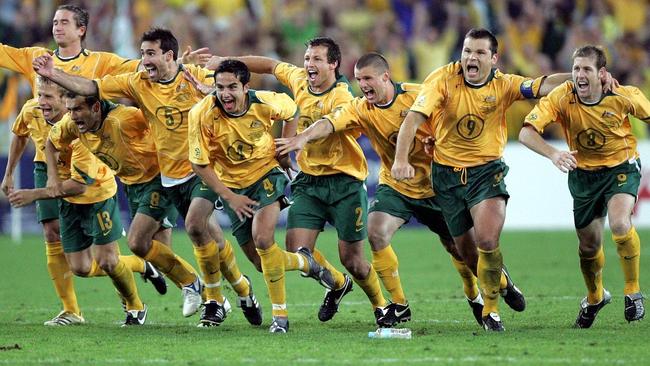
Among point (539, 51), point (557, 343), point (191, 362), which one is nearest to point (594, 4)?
point (539, 51)

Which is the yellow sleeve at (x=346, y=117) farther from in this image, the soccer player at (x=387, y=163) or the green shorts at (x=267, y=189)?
the green shorts at (x=267, y=189)

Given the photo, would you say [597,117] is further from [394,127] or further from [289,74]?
[289,74]

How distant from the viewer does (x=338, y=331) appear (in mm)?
10477

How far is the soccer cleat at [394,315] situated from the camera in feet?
35.1

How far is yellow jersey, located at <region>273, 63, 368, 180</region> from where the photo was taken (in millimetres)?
11148

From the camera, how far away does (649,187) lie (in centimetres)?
2117

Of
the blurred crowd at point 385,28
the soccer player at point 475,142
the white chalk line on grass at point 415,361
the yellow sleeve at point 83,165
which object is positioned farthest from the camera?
the blurred crowd at point 385,28

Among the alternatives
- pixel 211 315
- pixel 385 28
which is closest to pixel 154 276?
pixel 211 315

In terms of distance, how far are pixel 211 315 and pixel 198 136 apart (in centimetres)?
174

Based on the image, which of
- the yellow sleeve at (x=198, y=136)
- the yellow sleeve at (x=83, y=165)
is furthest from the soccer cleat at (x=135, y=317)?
the yellow sleeve at (x=198, y=136)

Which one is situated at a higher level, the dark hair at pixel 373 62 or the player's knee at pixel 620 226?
the dark hair at pixel 373 62

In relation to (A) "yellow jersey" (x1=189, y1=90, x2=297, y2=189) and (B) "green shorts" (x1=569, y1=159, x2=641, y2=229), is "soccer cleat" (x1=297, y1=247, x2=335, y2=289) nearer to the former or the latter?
(A) "yellow jersey" (x1=189, y1=90, x2=297, y2=189)

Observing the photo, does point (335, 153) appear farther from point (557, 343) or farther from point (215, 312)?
point (557, 343)

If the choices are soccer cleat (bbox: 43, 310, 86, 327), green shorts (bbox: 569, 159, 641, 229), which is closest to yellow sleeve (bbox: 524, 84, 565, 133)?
green shorts (bbox: 569, 159, 641, 229)
